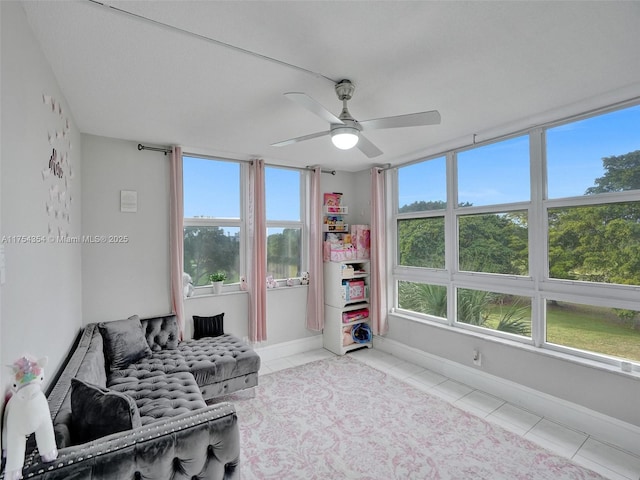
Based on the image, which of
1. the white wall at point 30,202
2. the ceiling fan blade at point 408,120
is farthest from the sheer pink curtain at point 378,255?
the white wall at point 30,202

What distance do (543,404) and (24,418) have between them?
3426 millimetres

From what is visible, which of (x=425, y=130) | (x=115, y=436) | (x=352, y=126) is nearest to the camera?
(x=115, y=436)

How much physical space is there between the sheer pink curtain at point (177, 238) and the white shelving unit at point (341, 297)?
1.87 metres

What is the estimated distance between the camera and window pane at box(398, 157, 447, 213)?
12.0 ft

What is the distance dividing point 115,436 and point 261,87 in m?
2.07

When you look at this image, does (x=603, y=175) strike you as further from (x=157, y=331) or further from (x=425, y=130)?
(x=157, y=331)

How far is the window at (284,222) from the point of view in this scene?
4.08m

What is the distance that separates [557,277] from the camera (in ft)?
8.80

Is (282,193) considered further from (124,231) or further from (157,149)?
(124,231)

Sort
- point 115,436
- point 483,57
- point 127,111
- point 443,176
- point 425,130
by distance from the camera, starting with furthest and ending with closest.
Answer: point 443,176
point 425,130
point 127,111
point 483,57
point 115,436

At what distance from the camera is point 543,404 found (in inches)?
103

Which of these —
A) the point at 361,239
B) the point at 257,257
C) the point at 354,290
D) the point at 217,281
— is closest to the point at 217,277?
the point at 217,281

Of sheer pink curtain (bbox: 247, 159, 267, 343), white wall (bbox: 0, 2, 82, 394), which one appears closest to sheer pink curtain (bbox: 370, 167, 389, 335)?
sheer pink curtain (bbox: 247, 159, 267, 343)

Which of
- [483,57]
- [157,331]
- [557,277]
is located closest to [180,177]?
[157,331]
